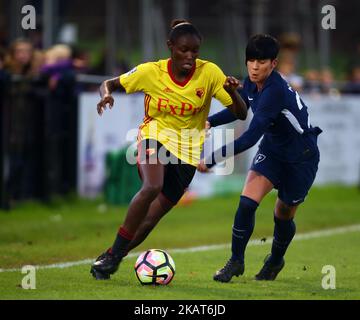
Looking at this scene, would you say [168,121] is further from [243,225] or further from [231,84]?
[243,225]

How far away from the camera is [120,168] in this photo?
59.3 ft

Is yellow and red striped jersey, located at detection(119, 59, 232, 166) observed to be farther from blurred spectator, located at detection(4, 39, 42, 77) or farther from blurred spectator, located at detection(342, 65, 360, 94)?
blurred spectator, located at detection(342, 65, 360, 94)

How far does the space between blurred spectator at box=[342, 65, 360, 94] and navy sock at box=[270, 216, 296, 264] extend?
14073 millimetres

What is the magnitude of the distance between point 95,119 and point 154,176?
30.3 feet

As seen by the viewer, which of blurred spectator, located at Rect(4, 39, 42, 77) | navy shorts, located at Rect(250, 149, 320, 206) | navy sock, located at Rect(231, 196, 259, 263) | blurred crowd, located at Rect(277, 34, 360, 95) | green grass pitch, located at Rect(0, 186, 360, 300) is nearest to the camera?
green grass pitch, located at Rect(0, 186, 360, 300)

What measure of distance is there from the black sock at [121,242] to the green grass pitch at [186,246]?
275mm

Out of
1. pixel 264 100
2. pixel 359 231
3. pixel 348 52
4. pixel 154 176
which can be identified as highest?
pixel 348 52

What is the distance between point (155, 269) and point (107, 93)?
1.63m

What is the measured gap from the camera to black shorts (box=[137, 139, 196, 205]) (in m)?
9.23

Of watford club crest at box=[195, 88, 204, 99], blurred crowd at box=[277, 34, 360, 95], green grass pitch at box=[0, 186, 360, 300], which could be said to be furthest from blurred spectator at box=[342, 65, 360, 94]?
watford club crest at box=[195, 88, 204, 99]

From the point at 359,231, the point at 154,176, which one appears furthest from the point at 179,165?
the point at 359,231

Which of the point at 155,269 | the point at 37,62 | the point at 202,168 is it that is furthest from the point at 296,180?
the point at 37,62

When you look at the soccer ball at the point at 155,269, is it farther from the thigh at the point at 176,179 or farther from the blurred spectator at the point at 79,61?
the blurred spectator at the point at 79,61
